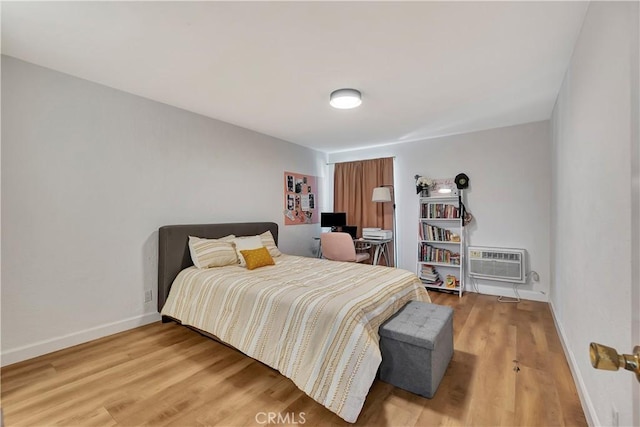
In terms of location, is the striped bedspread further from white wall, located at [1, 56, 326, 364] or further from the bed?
white wall, located at [1, 56, 326, 364]

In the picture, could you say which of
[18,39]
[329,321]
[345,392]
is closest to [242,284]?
[329,321]

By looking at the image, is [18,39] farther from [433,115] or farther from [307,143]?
[433,115]

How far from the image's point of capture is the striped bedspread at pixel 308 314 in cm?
157

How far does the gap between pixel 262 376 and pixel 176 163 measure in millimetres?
2369

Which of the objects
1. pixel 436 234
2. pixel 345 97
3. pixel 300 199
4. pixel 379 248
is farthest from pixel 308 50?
pixel 379 248

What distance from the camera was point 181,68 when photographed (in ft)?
7.32

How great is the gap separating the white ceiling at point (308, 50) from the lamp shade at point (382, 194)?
1562 millimetres

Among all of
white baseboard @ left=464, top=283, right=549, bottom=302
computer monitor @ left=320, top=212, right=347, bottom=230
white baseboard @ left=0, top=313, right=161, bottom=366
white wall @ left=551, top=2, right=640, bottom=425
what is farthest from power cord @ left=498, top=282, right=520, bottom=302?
white baseboard @ left=0, top=313, right=161, bottom=366

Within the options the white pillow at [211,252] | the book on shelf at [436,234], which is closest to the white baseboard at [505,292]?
the book on shelf at [436,234]

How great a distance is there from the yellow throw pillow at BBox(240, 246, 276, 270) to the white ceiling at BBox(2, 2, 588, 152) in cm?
160

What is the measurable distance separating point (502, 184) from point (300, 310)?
3.44 metres

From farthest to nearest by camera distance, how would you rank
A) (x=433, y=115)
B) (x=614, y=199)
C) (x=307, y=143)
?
(x=307, y=143) → (x=433, y=115) → (x=614, y=199)

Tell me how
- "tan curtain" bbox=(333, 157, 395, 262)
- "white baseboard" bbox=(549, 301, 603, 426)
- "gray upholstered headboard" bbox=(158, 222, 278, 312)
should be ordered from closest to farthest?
1. "white baseboard" bbox=(549, 301, 603, 426)
2. "gray upholstered headboard" bbox=(158, 222, 278, 312)
3. "tan curtain" bbox=(333, 157, 395, 262)

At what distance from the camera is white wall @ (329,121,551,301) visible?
3551 millimetres
